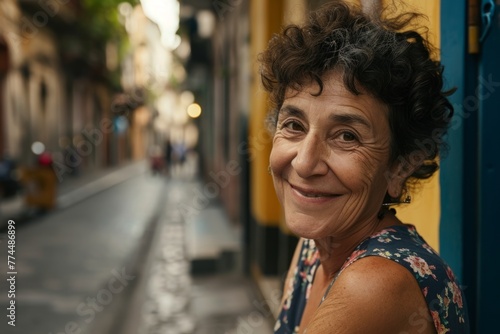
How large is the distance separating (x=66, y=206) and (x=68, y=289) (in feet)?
28.9

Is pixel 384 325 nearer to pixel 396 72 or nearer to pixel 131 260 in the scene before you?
pixel 396 72

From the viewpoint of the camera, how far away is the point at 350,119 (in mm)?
1541

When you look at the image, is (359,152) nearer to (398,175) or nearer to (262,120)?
(398,175)

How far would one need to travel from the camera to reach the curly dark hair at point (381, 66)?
59.6 inches

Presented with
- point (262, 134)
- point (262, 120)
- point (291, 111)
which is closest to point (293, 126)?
point (291, 111)

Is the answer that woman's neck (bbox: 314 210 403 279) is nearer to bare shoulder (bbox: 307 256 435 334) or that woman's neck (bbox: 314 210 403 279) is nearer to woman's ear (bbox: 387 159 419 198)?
woman's ear (bbox: 387 159 419 198)

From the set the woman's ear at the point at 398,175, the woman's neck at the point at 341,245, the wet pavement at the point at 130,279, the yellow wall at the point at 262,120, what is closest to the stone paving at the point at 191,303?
the wet pavement at the point at 130,279

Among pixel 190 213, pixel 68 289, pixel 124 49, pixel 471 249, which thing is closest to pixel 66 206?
pixel 190 213

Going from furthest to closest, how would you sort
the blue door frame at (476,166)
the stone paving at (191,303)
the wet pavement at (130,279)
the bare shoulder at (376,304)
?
the wet pavement at (130,279), the stone paving at (191,303), the blue door frame at (476,166), the bare shoulder at (376,304)

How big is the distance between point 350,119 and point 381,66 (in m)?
0.15

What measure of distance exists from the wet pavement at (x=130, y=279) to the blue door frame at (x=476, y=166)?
131 inches

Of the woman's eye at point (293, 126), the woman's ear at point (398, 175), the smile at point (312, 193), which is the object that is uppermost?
the woman's eye at point (293, 126)

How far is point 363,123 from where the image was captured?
5.06 feet

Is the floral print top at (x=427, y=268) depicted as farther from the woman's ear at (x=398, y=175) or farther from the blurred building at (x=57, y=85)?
the blurred building at (x=57, y=85)
